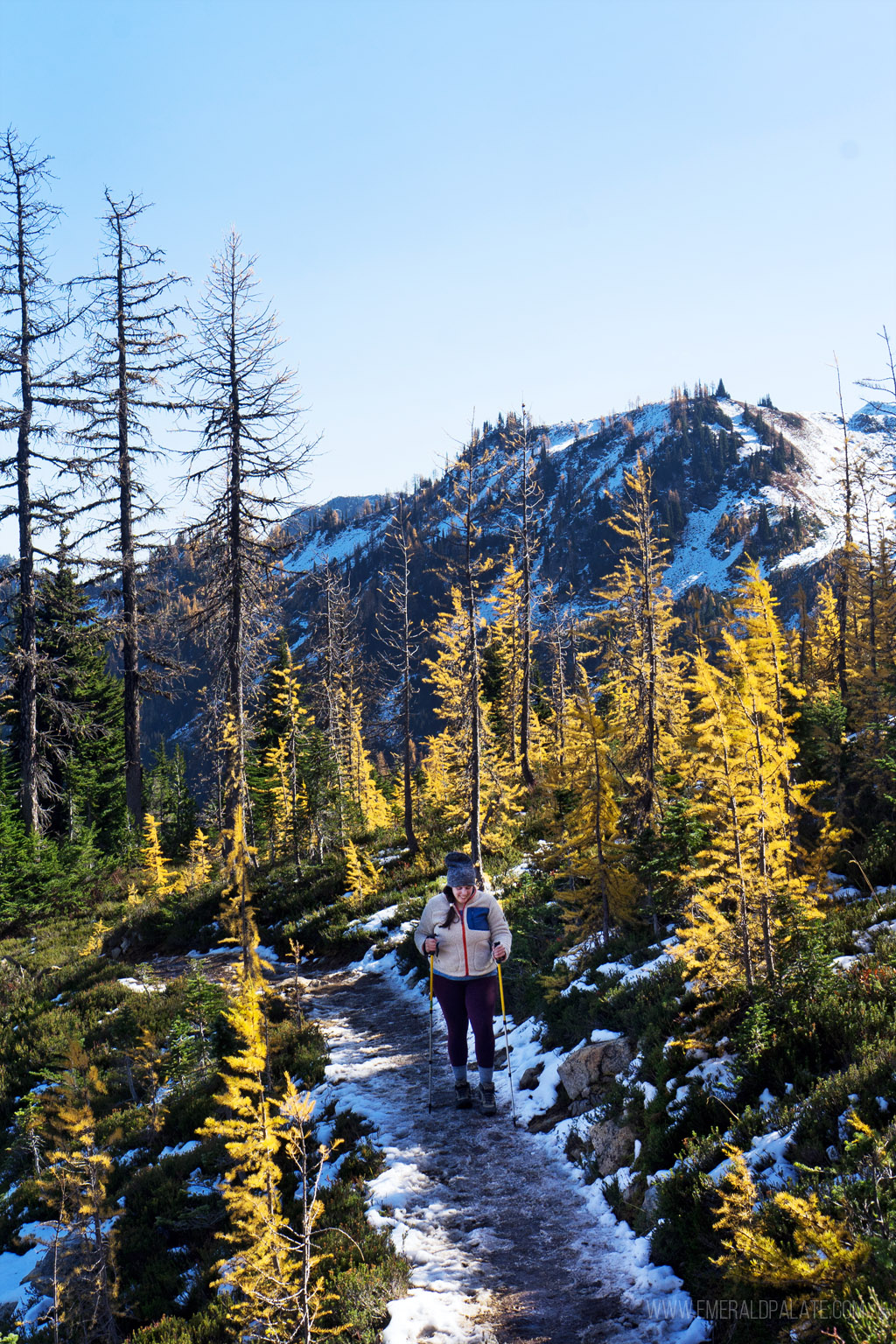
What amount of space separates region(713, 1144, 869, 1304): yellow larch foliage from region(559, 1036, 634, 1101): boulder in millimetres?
3121

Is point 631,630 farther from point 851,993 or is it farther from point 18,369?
point 18,369

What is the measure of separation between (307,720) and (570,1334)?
23076 mm

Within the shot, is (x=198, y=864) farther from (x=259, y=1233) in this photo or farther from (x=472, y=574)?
(x=259, y=1233)

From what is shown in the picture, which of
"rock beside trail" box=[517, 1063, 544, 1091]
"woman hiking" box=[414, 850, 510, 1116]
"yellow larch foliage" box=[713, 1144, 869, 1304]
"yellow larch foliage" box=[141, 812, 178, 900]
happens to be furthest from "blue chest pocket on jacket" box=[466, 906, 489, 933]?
"yellow larch foliage" box=[141, 812, 178, 900]

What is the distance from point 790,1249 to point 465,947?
381 cm

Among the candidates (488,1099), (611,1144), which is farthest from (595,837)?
(611,1144)

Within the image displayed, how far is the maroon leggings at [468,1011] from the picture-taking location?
7113 millimetres

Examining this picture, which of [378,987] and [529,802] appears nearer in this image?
[378,987]

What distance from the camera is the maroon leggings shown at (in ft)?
23.3

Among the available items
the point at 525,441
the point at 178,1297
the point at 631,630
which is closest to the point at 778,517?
the point at 525,441

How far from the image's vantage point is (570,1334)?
4.22 m

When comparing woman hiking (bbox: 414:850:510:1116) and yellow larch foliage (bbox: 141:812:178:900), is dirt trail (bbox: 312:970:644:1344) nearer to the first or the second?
woman hiking (bbox: 414:850:510:1116)

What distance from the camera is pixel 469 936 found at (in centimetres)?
708

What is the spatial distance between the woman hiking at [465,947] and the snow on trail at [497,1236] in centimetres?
101
